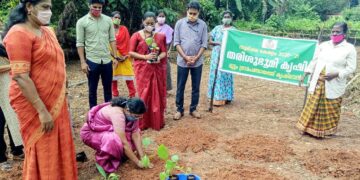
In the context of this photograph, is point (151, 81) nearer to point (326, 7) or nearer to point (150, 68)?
point (150, 68)

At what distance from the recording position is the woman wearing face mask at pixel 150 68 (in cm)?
472

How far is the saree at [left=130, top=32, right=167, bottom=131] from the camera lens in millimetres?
4789

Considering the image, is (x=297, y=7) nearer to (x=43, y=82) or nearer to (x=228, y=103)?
(x=228, y=103)

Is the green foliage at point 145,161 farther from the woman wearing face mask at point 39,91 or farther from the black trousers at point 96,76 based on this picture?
the black trousers at point 96,76

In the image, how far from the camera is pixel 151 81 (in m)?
4.87

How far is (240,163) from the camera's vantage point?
13.0 feet

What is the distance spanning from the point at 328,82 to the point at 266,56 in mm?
1298

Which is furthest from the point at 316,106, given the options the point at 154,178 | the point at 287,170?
the point at 154,178

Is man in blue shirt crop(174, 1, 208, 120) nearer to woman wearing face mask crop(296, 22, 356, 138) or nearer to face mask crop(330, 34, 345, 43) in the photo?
woman wearing face mask crop(296, 22, 356, 138)

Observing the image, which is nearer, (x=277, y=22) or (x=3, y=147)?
(x=3, y=147)

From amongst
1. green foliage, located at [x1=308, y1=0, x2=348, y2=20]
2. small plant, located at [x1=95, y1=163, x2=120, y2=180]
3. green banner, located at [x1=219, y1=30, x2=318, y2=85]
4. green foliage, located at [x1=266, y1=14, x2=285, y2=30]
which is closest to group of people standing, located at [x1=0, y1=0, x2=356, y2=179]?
small plant, located at [x1=95, y1=163, x2=120, y2=180]

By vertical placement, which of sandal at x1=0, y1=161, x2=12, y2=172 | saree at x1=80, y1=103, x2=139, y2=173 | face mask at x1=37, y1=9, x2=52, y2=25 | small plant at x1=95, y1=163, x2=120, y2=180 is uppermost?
face mask at x1=37, y1=9, x2=52, y2=25

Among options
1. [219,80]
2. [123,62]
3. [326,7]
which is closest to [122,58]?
[123,62]

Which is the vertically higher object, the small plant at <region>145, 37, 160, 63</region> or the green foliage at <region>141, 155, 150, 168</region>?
the small plant at <region>145, 37, 160, 63</region>
